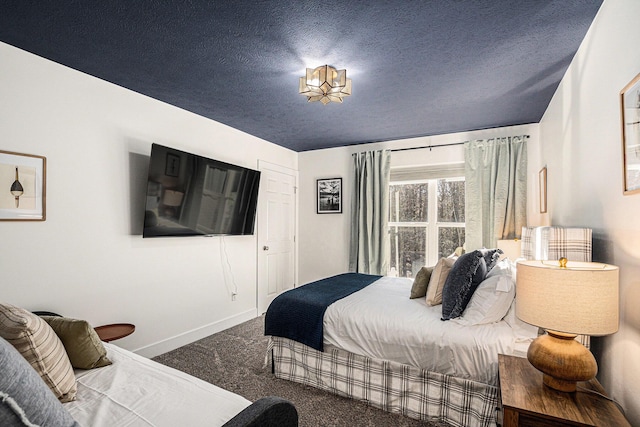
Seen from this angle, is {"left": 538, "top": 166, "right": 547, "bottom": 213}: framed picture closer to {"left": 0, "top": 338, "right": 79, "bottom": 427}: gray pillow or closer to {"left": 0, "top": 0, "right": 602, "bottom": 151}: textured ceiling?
{"left": 0, "top": 0, "right": 602, "bottom": 151}: textured ceiling

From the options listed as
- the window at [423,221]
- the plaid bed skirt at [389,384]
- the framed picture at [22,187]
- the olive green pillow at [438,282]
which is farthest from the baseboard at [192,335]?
the olive green pillow at [438,282]

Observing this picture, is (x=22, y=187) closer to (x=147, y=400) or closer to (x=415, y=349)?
(x=147, y=400)

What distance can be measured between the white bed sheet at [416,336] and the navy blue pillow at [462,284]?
0.34 ft

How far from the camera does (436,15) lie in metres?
1.82

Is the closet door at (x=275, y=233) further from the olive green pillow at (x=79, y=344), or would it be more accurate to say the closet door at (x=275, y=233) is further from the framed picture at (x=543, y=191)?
the framed picture at (x=543, y=191)

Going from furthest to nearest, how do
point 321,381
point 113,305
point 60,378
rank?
point 113,305, point 321,381, point 60,378

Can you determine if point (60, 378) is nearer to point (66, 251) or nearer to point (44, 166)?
point (66, 251)

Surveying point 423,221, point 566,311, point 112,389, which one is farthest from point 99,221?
point 423,221

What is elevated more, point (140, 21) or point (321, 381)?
point (140, 21)

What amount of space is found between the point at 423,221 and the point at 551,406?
10.4 ft

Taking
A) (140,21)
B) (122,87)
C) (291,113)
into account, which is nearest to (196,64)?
(140,21)

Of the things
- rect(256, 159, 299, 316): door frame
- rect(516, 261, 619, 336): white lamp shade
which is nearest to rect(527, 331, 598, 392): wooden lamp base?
rect(516, 261, 619, 336): white lamp shade

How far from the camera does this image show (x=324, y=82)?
2.35 metres

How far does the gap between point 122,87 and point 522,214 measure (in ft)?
13.9
